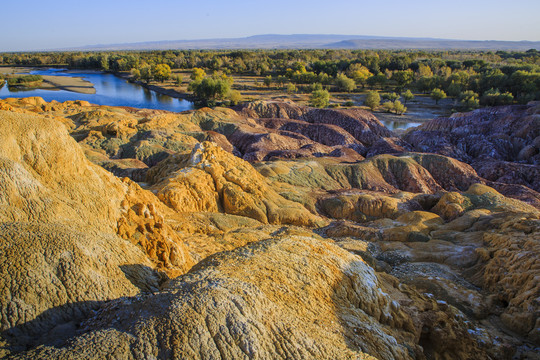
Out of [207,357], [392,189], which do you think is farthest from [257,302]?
[392,189]

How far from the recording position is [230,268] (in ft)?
26.5

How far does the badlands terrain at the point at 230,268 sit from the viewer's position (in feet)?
20.8

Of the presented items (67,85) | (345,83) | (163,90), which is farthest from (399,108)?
(67,85)

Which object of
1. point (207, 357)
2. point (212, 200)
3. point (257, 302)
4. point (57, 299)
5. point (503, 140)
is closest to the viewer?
point (207, 357)

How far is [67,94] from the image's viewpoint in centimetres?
7981

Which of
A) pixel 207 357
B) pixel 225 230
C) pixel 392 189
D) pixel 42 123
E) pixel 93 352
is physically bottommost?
pixel 392 189

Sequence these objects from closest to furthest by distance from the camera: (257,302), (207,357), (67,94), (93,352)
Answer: (93,352) → (207,357) → (257,302) → (67,94)

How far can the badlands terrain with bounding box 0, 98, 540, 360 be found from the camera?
6.34 meters

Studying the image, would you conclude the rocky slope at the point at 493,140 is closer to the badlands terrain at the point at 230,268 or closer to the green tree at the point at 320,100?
the badlands terrain at the point at 230,268

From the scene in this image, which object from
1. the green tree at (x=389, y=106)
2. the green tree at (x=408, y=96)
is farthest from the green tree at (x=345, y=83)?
the green tree at (x=389, y=106)

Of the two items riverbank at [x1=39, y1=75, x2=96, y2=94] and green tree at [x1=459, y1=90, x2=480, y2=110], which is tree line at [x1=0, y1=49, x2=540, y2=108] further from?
riverbank at [x1=39, y1=75, x2=96, y2=94]

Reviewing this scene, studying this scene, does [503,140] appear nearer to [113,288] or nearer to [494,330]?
[494,330]

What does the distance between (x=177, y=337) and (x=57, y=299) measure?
2.55 metres

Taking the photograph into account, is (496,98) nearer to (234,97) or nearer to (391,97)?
(391,97)
